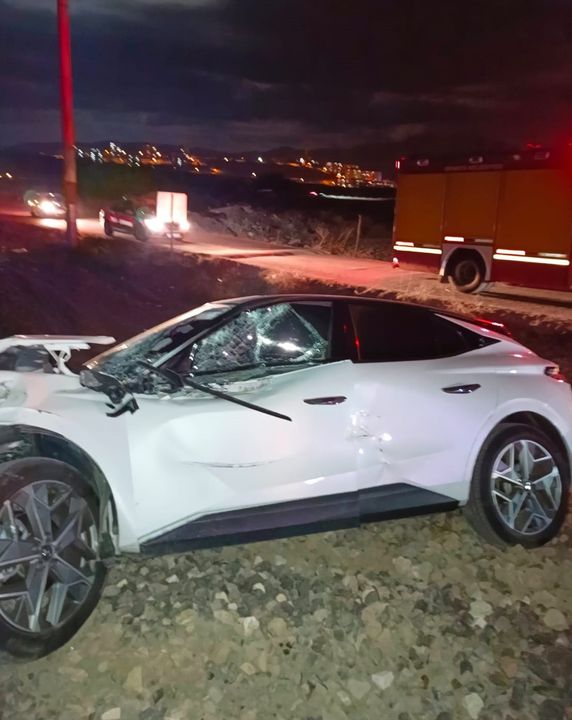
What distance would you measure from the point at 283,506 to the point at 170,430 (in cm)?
69

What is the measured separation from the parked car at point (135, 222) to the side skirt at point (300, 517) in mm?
20397

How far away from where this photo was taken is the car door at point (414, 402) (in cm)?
377

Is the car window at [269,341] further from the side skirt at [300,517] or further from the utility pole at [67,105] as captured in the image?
the utility pole at [67,105]

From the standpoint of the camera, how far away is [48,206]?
117ft

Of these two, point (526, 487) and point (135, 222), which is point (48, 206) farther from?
point (526, 487)

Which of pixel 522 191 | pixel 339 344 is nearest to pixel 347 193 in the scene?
pixel 522 191

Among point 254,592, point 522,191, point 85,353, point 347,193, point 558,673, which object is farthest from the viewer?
point 347,193

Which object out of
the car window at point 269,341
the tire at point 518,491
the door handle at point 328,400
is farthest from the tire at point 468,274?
the door handle at point 328,400

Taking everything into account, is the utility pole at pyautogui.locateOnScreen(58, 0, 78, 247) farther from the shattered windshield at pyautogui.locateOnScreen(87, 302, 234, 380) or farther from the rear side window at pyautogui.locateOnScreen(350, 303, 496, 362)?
the rear side window at pyautogui.locateOnScreen(350, 303, 496, 362)

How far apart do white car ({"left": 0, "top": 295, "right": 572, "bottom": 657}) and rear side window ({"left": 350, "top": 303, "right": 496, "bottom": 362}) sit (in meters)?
0.01

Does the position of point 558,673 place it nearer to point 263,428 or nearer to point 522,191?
point 263,428

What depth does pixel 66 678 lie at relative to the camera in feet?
9.67

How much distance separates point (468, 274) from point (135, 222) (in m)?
13.4

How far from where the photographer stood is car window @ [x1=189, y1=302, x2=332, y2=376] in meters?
3.93
